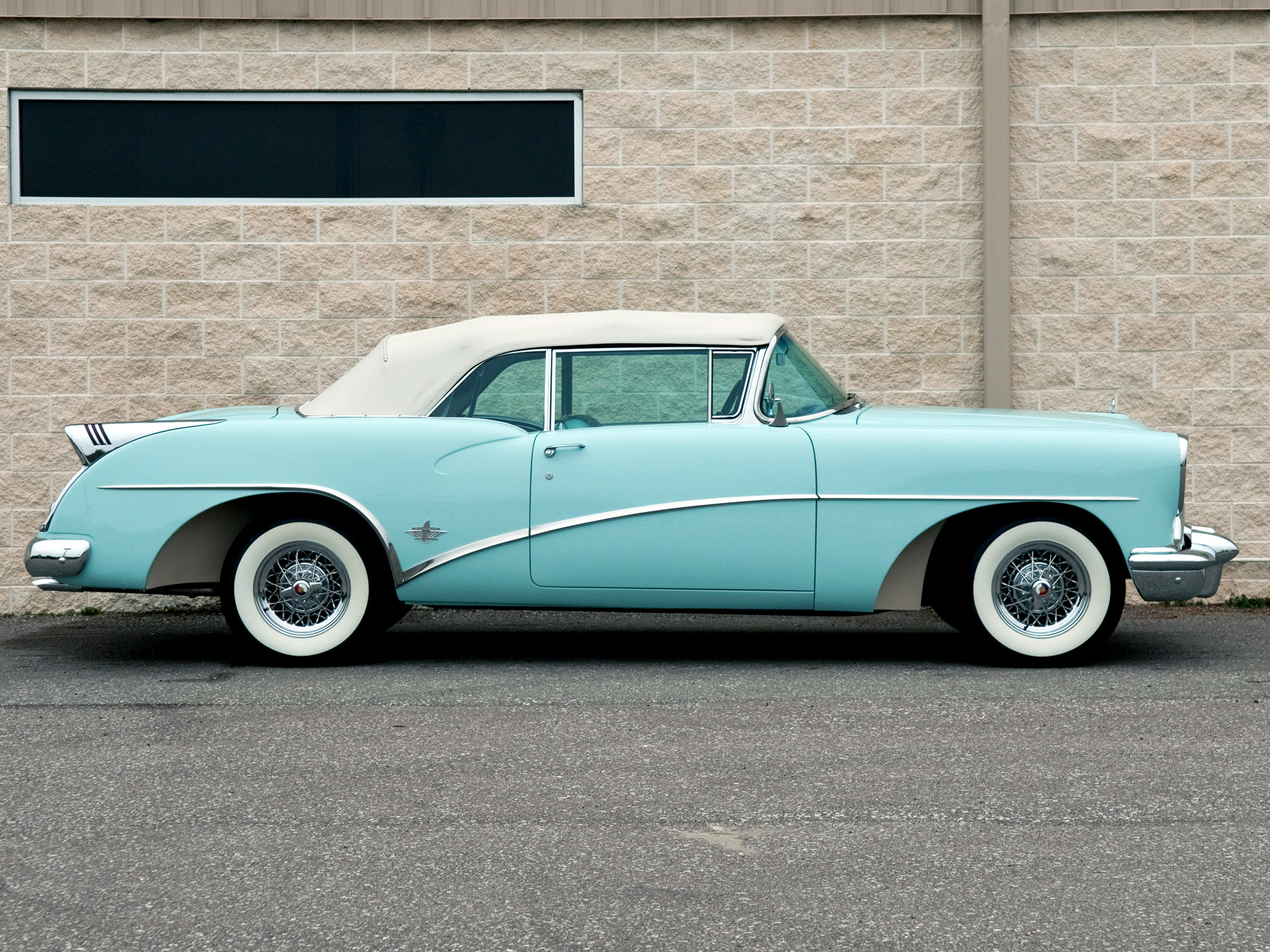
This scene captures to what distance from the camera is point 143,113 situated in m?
9.11

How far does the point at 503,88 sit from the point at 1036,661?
16.6 ft

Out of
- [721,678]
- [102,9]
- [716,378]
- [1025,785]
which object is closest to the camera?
[1025,785]

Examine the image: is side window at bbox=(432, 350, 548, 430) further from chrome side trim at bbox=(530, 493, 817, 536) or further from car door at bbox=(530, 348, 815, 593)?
chrome side trim at bbox=(530, 493, 817, 536)

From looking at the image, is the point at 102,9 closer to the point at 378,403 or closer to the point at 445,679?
the point at 378,403

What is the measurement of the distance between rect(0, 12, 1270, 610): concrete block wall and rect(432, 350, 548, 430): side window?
2.61 meters

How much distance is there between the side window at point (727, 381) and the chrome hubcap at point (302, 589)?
6.01 feet

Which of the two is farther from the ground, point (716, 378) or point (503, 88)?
point (503, 88)

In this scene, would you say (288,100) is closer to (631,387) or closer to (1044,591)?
(631,387)

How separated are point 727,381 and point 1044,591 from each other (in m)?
1.68

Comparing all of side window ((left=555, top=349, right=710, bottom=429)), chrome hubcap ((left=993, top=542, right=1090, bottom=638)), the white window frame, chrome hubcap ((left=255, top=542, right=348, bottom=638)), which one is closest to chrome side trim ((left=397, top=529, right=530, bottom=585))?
chrome hubcap ((left=255, top=542, right=348, bottom=638))

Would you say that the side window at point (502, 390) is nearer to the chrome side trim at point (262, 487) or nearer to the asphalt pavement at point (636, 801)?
the chrome side trim at point (262, 487)

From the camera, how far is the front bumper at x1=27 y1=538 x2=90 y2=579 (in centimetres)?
625

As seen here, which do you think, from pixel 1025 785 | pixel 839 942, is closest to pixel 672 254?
pixel 1025 785

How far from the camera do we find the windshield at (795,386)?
254 inches
